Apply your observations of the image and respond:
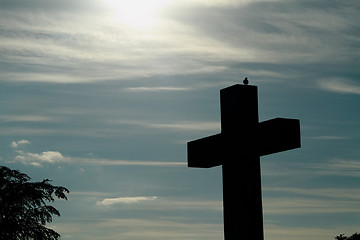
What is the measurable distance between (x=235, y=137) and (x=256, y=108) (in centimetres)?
71

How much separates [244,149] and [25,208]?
29684 millimetres

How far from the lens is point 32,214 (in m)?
37.4

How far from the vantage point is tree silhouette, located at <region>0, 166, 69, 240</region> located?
3600 cm

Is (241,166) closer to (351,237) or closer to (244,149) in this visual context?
(244,149)

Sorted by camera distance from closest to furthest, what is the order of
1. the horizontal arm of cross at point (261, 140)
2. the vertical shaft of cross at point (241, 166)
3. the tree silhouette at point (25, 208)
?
the vertical shaft of cross at point (241, 166), the horizontal arm of cross at point (261, 140), the tree silhouette at point (25, 208)

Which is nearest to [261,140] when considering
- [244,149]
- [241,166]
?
[244,149]

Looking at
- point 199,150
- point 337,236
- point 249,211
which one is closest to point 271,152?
point 249,211

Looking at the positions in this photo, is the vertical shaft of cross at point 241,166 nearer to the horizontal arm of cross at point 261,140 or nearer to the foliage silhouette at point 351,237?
the horizontal arm of cross at point 261,140

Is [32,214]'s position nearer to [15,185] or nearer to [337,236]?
[15,185]

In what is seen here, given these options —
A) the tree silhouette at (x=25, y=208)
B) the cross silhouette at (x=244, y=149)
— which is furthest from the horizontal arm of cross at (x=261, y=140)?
the tree silhouette at (x=25, y=208)

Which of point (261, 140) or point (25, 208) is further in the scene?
point (25, 208)

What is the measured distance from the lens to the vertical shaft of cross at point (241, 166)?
395 inches

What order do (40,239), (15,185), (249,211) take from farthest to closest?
(15,185) → (40,239) → (249,211)

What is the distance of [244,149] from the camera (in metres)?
10.7
